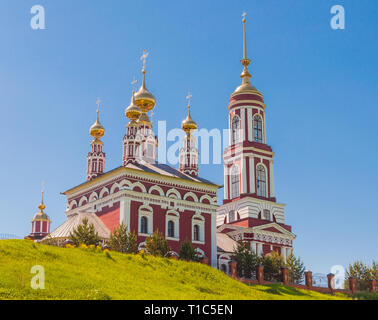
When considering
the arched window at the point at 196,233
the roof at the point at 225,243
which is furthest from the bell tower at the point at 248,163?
the arched window at the point at 196,233

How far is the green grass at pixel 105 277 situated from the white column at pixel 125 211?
8207mm

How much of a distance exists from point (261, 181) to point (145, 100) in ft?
35.0

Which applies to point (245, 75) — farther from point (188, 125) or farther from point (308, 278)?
point (308, 278)

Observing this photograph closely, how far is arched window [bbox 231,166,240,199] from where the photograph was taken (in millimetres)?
44219

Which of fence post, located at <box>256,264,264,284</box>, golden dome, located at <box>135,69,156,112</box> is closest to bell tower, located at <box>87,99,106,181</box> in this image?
golden dome, located at <box>135,69,156,112</box>

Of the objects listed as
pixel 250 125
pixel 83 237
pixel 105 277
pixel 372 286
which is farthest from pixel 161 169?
pixel 105 277

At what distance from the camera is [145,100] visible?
40.5 meters

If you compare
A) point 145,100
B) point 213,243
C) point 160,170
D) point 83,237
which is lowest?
point 83,237

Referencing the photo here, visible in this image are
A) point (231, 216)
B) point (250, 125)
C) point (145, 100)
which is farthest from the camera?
point (250, 125)

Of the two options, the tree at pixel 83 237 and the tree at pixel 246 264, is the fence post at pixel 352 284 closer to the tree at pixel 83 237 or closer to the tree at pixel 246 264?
the tree at pixel 246 264

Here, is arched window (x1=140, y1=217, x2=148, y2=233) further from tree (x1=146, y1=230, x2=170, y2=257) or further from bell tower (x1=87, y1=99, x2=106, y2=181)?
bell tower (x1=87, y1=99, x2=106, y2=181)

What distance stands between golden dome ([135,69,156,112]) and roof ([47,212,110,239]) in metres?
8.93

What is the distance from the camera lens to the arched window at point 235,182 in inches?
1741

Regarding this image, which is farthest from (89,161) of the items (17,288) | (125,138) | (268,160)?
(17,288)
